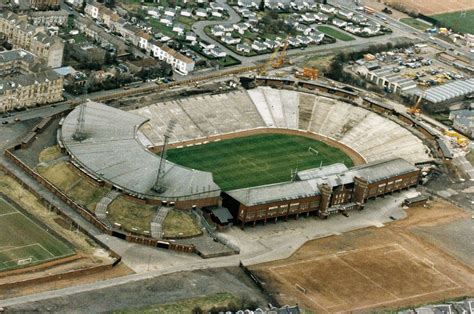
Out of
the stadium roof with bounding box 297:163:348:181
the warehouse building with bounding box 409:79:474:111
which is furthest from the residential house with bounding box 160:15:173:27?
the stadium roof with bounding box 297:163:348:181

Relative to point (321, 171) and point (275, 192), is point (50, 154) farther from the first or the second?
point (321, 171)

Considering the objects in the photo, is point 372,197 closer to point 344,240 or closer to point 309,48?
point 344,240

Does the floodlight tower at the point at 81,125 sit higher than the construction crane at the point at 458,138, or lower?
lower

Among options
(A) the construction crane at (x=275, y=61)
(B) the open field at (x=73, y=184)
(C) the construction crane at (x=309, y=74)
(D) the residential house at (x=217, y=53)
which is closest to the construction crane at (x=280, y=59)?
(A) the construction crane at (x=275, y=61)

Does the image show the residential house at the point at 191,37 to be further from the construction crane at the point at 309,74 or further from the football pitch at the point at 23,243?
the football pitch at the point at 23,243

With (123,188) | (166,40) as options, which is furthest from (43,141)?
(166,40)

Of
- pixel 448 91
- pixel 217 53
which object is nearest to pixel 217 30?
pixel 217 53

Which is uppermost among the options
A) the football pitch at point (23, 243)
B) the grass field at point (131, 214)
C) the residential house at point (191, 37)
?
the residential house at point (191, 37)
